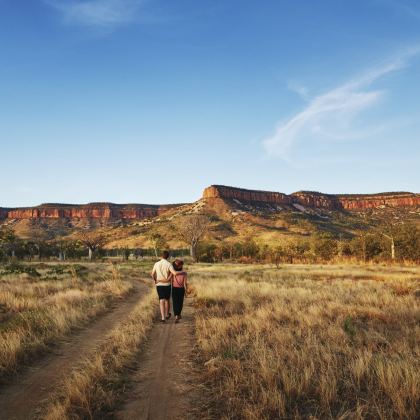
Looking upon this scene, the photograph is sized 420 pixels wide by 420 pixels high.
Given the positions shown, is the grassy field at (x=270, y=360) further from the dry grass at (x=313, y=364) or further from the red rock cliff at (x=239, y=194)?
the red rock cliff at (x=239, y=194)

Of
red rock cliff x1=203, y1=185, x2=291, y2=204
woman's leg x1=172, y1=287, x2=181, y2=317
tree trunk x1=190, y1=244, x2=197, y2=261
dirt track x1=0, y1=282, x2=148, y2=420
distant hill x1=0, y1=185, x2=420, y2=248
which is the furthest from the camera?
red rock cliff x1=203, y1=185, x2=291, y2=204

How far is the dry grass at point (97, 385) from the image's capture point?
523cm

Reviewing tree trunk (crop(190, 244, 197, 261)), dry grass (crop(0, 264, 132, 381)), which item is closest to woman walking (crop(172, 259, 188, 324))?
dry grass (crop(0, 264, 132, 381))

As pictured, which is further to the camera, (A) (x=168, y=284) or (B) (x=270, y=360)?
(A) (x=168, y=284)

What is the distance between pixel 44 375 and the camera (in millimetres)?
6973

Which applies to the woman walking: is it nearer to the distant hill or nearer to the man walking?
the man walking

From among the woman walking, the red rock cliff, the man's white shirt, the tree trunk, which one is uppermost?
the red rock cliff

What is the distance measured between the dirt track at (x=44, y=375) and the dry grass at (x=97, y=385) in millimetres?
282

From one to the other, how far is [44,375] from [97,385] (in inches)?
60.7

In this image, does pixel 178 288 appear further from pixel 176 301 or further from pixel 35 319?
pixel 35 319

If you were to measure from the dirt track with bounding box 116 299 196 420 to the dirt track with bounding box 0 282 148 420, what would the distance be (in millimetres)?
1251

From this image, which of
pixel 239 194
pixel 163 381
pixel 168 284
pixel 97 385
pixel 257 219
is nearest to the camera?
pixel 97 385

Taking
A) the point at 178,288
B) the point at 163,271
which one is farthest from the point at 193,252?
the point at 163,271

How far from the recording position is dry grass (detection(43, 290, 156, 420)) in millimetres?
5227
